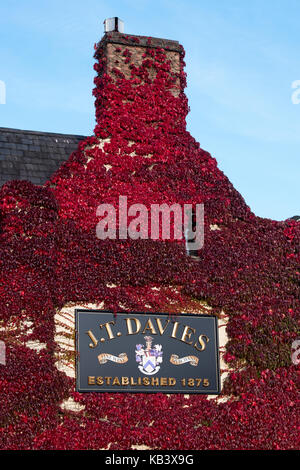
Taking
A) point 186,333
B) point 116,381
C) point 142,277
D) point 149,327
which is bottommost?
point 116,381

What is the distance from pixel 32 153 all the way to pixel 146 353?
6558 millimetres

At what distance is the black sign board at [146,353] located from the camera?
1548 cm

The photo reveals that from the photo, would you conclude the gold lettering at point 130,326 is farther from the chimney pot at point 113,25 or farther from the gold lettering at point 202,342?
the chimney pot at point 113,25

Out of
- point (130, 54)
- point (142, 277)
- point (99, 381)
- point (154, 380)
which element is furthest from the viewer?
point (130, 54)

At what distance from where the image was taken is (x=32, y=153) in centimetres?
1966

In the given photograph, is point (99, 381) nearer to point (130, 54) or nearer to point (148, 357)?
point (148, 357)

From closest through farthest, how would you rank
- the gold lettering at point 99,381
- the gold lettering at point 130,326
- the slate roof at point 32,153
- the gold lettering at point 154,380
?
the gold lettering at point 99,381
the gold lettering at point 154,380
the gold lettering at point 130,326
the slate roof at point 32,153

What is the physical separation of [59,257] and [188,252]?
3023 millimetres

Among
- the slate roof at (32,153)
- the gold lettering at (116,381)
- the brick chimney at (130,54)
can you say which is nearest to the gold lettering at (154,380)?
the gold lettering at (116,381)

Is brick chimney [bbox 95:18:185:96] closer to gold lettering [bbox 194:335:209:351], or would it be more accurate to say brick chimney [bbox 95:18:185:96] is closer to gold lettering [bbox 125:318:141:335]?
gold lettering [bbox 125:318:141:335]

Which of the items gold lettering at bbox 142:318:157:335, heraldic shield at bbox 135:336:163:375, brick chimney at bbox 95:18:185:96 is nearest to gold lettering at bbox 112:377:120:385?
heraldic shield at bbox 135:336:163:375

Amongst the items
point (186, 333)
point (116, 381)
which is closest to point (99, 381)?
point (116, 381)

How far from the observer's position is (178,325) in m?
16.3
